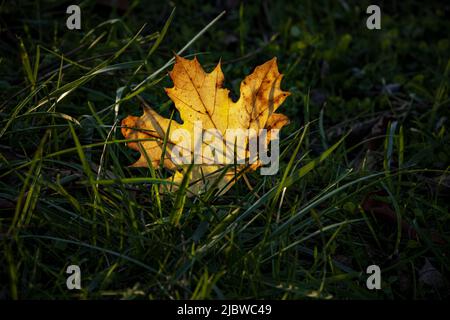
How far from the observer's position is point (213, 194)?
1.59 meters

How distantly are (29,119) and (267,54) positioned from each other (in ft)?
3.54

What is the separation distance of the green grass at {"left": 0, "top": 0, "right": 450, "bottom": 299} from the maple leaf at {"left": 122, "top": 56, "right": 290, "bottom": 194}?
0.05 metres

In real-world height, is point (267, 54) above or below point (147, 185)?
above

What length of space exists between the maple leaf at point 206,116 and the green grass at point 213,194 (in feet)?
0.18

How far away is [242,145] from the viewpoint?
61.5 inches

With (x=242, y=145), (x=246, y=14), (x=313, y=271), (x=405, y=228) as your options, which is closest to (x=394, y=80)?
(x=246, y=14)

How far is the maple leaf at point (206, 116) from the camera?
5.05 ft

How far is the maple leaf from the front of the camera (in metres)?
1.54

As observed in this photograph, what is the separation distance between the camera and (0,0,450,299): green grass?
1.37 m

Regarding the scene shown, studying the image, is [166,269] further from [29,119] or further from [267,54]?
[267,54]

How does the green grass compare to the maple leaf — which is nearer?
the green grass

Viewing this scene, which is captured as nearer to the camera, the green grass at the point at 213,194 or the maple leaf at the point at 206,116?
the green grass at the point at 213,194

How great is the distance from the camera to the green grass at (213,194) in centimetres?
137
